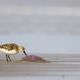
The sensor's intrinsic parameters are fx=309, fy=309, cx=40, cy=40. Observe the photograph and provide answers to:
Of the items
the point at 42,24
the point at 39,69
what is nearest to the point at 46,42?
the point at 42,24

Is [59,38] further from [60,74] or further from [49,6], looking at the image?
[60,74]

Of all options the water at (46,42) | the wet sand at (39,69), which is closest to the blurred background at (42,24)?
the water at (46,42)

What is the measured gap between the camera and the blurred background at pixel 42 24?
4.21 feet

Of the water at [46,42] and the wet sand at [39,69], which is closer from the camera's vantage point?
the wet sand at [39,69]

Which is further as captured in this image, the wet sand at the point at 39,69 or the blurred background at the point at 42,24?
the blurred background at the point at 42,24

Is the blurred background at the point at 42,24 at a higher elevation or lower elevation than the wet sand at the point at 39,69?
higher

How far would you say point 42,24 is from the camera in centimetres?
130

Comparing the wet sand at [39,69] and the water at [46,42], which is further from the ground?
the water at [46,42]

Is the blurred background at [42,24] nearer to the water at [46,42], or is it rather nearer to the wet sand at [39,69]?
the water at [46,42]

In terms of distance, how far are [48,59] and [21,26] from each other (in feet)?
0.73

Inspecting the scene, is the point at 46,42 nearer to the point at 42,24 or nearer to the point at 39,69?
the point at 42,24

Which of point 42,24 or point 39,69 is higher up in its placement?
point 42,24

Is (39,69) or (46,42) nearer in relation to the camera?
(39,69)

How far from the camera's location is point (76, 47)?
1.30 m
